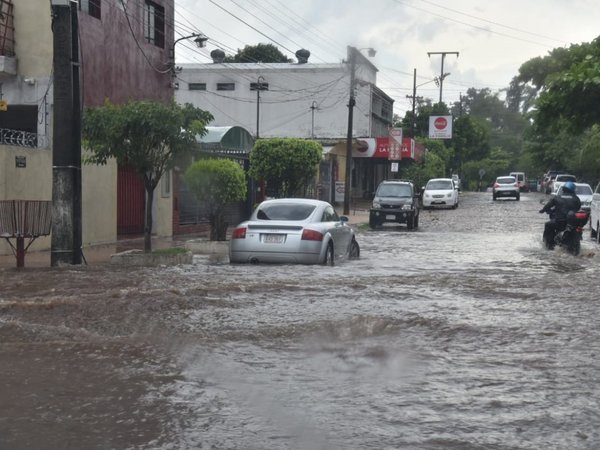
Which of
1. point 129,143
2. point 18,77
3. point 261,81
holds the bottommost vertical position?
point 129,143

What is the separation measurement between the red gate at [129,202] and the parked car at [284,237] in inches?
305

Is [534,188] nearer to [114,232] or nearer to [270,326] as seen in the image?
[114,232]

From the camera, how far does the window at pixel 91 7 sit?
20.1 m

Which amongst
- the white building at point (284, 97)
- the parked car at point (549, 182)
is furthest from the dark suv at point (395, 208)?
the parked car at point (549, 182)

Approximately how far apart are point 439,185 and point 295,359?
3736 cm

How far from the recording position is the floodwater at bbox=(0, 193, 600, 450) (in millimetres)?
5441

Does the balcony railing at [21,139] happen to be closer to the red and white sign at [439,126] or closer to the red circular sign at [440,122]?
the red and white sign at [439,126]

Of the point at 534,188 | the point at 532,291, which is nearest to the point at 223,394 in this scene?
the point at 532,291

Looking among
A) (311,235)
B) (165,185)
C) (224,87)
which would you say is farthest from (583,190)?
(224,87)

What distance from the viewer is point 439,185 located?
144 feet

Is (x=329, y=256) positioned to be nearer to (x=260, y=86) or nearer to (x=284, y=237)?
(x=284, y=237)

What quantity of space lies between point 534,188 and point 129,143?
74.1 metres

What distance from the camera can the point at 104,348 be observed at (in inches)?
312

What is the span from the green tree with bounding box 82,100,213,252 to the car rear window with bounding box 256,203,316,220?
6.43ft
